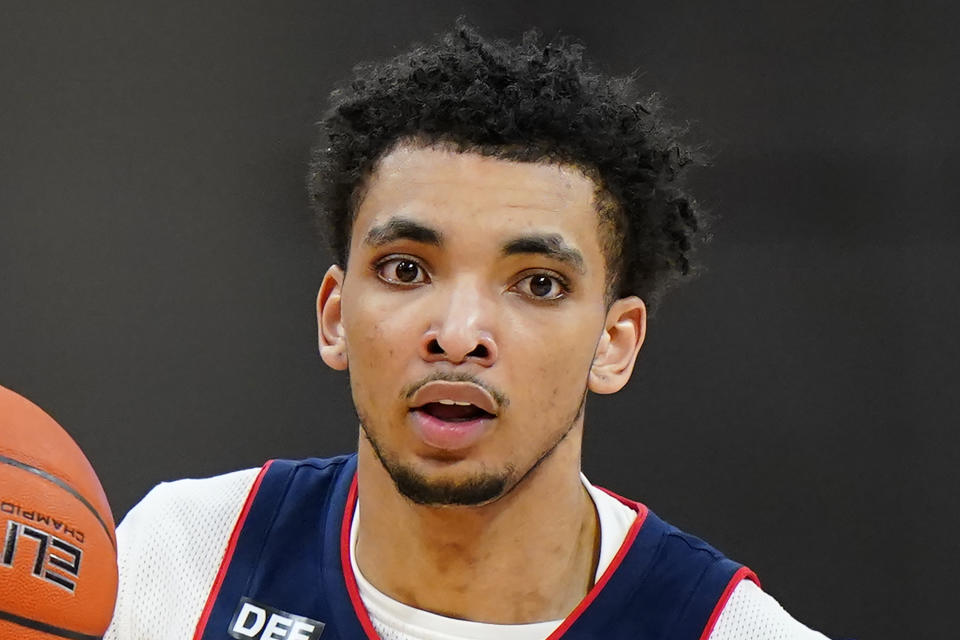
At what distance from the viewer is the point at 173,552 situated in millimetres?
1717

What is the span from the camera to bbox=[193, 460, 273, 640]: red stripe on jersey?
5.42 feet

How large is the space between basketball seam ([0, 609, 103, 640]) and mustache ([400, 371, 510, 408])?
430 millimetres

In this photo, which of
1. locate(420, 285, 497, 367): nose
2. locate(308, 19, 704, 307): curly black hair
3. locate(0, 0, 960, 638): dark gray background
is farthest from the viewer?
locate(0, 0, 960, 638): dark gray background

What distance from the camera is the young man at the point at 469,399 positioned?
1.46 meters

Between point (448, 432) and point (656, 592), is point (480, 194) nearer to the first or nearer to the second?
point (448, 432)

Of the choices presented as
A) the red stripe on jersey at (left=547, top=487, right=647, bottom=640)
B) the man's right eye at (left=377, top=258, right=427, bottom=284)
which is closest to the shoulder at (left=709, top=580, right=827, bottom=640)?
the red stripe on jersey at (left=547, top=487, right=647, bottom=640)

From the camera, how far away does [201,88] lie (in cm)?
256

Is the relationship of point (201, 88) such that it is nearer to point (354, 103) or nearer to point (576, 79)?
point (354, 103)

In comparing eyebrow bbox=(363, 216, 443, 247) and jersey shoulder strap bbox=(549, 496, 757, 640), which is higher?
eyebrow bbox=(363, 216, 443, 247)

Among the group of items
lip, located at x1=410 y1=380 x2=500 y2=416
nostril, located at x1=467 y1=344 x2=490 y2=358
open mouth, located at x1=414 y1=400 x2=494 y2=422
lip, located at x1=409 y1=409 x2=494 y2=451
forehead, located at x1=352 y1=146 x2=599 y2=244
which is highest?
forehead, located at x1=352 y1=146 x2=599 y2=244

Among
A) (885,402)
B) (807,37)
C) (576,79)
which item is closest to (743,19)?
(807,37)

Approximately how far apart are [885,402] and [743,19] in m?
0.81

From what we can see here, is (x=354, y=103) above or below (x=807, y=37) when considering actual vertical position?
below

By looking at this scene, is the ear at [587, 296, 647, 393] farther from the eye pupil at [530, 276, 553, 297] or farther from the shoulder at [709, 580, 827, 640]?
the shoulder at [709, 580, 827, 640]
